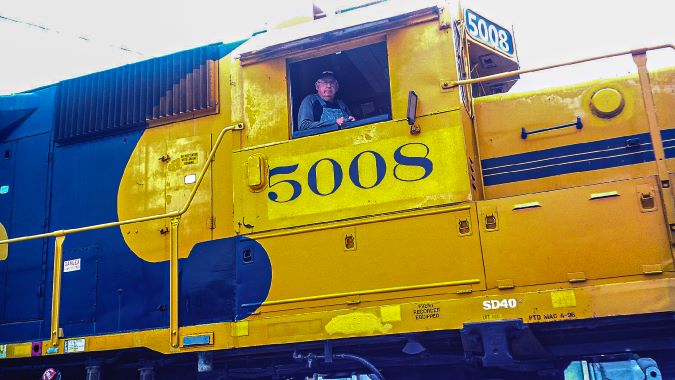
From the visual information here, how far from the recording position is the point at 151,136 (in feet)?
18.8

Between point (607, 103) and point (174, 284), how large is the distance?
363 centimetres

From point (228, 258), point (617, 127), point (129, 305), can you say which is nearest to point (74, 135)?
point (129, 305)

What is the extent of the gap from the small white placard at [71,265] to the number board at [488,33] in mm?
4017

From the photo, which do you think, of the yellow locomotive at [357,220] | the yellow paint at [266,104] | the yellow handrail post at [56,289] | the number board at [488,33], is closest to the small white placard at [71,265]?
the yellow locomotive at [357,220]

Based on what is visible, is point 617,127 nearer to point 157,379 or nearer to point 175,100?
point 175,100

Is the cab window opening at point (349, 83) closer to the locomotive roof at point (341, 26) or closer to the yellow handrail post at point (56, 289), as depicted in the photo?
the locomotive roof at point (341, 26)

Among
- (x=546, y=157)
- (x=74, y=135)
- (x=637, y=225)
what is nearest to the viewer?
(x=637, y=225)

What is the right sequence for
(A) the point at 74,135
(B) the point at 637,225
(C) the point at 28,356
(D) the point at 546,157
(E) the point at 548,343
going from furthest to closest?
(A) the point at 74,135, (C) the point at 28,356, (D) the point at 546,157, (E) the point at 548,343, (B) the point at 637,225

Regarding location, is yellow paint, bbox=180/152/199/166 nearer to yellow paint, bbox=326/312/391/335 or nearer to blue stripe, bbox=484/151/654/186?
yellow paint, bbox=326/312/391/335

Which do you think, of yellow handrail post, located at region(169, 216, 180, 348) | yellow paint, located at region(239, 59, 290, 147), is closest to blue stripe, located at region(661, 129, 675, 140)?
yellow paint, located at region(239, 59, 290, 147)

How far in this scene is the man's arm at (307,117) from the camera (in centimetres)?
495

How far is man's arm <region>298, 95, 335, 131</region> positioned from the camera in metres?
4.95

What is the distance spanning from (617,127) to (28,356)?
17.3 ft

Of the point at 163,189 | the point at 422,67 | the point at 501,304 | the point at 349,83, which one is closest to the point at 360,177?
the point at 422,67
